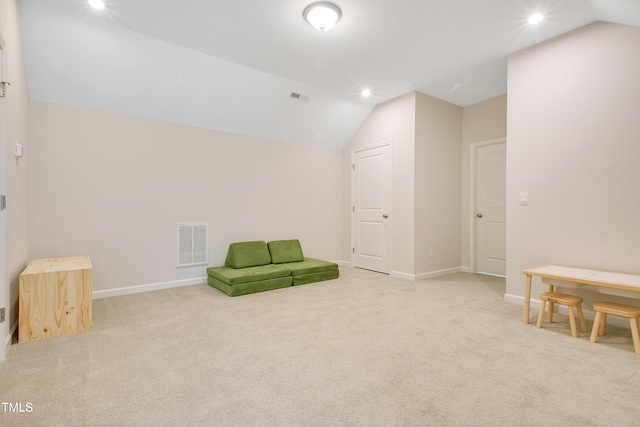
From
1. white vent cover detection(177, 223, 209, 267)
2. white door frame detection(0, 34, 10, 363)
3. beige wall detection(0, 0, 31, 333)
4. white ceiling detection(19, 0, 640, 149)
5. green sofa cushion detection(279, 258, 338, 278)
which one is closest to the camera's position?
white door frame detection(0, 34, 10, 363)

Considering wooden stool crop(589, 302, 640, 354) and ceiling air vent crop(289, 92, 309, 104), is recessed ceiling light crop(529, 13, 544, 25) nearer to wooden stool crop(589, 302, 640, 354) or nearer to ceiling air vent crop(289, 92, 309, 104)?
wooden stool crop(589, 302, 640, 354)

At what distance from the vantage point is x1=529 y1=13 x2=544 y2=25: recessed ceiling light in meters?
2.72

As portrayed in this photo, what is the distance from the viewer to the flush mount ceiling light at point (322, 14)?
2574mm

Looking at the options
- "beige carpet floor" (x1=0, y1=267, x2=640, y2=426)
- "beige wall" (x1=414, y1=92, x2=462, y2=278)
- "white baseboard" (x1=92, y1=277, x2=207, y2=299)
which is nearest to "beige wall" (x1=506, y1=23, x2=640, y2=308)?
"beige carpet floor" (x1=0, y1=267, x2=640, y2=426)

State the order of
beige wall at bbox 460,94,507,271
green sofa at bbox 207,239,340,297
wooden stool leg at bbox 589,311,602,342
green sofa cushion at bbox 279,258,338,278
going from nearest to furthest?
wooden stool leg at bbox 589,311,602,342, green sofa at bbox 207,239,340,297, green sofa cushion at bbox 279,258,338,278, beige wall at bbox 460,94,507,271

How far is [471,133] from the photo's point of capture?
16.6 ft

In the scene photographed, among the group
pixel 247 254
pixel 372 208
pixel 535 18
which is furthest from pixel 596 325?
pixel 247 254

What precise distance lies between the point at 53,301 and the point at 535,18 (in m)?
4.88

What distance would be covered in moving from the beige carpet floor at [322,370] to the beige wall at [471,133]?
2200 mm

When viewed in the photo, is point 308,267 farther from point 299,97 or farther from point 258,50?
point 258,50

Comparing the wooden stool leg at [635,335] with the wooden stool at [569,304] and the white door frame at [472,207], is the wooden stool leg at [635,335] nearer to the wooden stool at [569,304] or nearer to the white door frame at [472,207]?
the wooden stool at [569,304]

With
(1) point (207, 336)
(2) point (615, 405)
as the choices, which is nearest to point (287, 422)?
(1) point (207, 336)

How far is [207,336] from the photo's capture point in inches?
98.3

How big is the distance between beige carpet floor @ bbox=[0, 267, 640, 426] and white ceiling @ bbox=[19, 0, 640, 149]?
8.27ft
